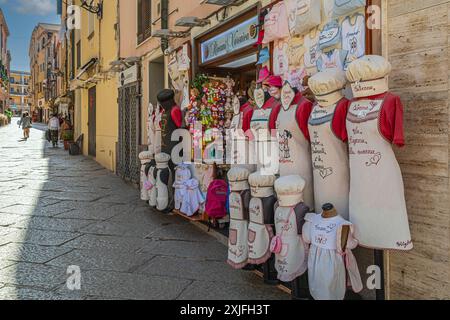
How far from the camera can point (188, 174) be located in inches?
232

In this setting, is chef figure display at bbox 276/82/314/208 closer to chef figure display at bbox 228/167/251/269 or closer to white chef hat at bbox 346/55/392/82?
chef figure display at bbox 228/167/251/269

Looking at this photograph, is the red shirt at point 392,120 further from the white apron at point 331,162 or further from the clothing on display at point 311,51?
the clothing on display at point 311,51

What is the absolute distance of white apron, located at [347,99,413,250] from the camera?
2717mm

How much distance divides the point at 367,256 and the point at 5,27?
2297 inches

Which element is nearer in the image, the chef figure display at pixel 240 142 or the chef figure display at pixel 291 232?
the chef figure display at pixel 291 232

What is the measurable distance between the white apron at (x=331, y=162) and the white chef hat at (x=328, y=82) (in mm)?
120

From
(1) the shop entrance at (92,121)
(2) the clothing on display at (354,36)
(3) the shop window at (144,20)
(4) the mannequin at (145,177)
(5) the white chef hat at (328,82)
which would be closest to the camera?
(5) the white chef hat at (328,82)

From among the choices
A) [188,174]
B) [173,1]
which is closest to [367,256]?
[188,174]

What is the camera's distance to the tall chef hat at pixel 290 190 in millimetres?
3184

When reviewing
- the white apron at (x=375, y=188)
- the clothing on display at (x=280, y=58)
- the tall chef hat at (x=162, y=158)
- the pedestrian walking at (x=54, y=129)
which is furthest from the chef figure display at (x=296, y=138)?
the pedestrian walking at (x=54, y=129)

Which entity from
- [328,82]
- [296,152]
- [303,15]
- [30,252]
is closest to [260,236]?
[296,152]

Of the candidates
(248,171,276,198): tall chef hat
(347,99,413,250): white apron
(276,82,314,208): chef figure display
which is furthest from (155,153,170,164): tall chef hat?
(347,99,413,250): white apron
